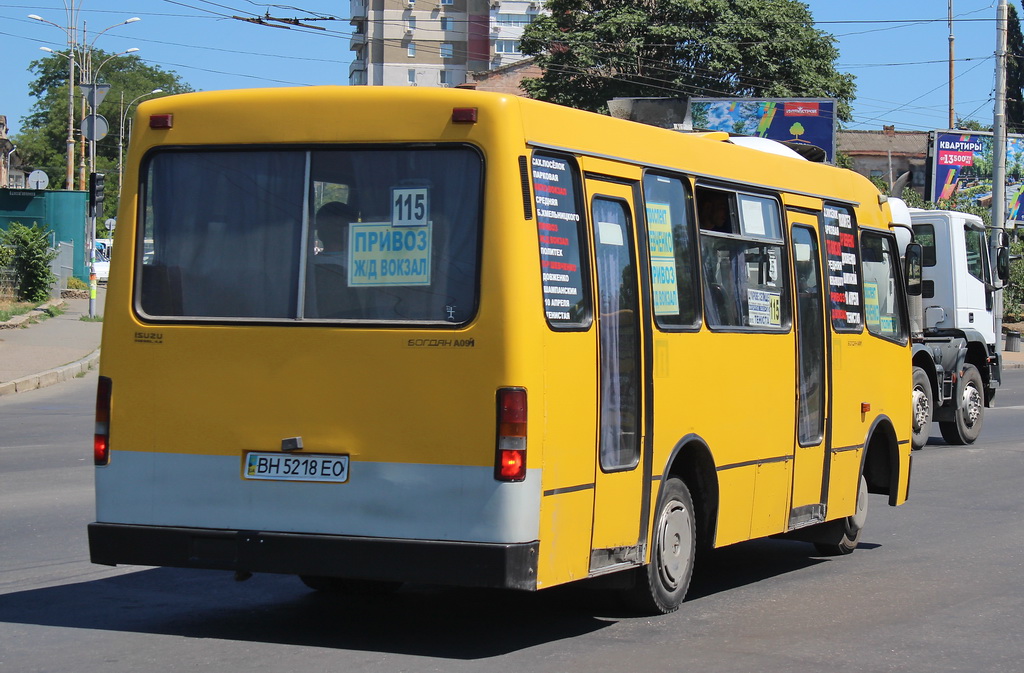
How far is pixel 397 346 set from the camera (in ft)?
20.6

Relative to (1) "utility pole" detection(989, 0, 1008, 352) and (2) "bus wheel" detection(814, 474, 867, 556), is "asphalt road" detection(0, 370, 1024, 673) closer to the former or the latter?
(2) "bus wheel" detection(814, 474, 867, 556)

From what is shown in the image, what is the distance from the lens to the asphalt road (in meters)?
6.34

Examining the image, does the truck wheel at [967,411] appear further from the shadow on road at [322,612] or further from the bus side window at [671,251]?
the bus side window at [671,251]

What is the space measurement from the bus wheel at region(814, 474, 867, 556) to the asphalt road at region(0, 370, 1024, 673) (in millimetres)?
107

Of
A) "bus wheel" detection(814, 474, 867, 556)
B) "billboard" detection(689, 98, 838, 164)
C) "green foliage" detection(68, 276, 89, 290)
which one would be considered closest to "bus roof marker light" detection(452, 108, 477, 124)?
"bus wheel" detection(814, 474, 867, 556)

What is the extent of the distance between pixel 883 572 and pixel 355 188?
465cm

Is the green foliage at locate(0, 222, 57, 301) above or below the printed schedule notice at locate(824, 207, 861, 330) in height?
above

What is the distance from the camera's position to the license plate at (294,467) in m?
6.37

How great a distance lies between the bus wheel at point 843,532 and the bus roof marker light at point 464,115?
15.9 ft

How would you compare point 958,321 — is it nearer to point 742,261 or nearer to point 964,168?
point 742,261

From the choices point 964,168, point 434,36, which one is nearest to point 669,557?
point 964,168

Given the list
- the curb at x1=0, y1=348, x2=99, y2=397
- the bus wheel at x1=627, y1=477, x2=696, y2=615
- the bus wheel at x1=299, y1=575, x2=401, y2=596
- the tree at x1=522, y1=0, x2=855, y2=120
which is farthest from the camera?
the tree at x1=522, y1=0, x2=855, y2=120

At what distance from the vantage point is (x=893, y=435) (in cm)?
1024

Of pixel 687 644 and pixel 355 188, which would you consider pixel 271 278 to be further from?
pixel 687 644
